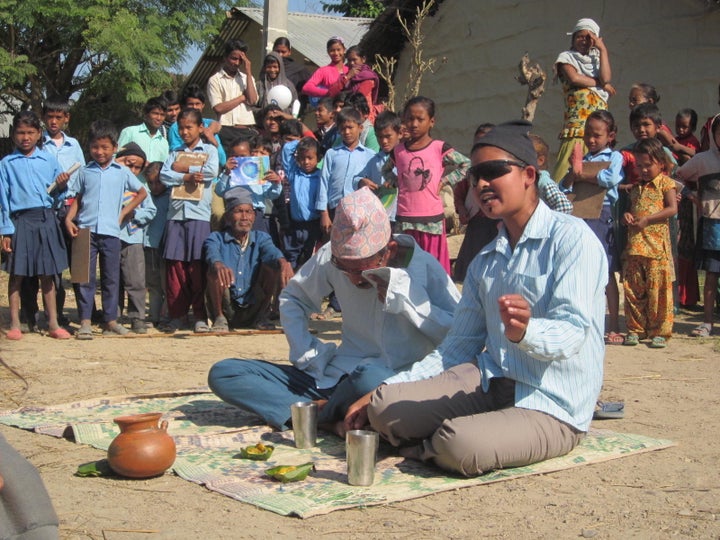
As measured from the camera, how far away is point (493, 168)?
399 cm

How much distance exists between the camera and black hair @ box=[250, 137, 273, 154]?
30.3ft

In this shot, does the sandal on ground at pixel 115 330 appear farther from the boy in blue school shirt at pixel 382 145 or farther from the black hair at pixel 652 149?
the black hair at pixel 652 149

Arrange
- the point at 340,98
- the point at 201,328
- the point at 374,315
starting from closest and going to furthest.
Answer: the point at 374,315, the point at 201,328, the point at 340,98

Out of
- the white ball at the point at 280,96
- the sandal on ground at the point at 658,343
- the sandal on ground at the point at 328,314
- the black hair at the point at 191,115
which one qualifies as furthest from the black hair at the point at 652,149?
the white ball at the point at 280,96

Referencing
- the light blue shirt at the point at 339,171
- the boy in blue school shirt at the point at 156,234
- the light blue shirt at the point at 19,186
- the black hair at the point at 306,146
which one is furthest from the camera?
the black hair at the point at 306,146

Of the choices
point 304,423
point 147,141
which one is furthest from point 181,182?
point 304,423

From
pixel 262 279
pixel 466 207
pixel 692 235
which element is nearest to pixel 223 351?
pixel 262 279

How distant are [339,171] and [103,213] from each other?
2197mm

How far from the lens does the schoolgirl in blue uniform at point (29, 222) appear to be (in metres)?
7.77

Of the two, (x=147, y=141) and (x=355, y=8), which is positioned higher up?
(x=355, y=8)

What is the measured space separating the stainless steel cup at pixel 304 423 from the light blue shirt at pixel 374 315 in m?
0.41

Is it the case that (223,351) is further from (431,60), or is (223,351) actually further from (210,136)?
(431,60)

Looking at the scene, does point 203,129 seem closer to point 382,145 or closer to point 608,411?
point 382,145

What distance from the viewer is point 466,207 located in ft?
24.5
